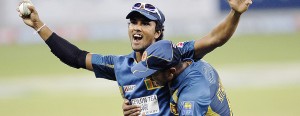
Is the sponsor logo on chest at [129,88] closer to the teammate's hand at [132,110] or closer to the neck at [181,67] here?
the teammate's hand at [132,110]

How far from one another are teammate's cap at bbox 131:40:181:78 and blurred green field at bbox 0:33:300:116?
26.8 ft

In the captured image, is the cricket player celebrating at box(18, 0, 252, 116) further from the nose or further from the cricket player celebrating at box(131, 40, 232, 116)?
the cricket player celebrating at box(131, 40, 232, 116)

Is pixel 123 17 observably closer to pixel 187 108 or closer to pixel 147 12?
pixel 147 12

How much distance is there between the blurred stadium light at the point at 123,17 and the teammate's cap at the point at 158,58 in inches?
727

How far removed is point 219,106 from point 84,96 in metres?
11.8

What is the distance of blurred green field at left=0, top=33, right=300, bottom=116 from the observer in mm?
16578

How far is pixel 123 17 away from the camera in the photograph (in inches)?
1059

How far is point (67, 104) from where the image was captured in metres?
17.8

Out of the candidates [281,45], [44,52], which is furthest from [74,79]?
[281,45]

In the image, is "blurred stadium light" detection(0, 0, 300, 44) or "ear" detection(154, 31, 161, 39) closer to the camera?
"ear" detection(154, 31, 161, 39)

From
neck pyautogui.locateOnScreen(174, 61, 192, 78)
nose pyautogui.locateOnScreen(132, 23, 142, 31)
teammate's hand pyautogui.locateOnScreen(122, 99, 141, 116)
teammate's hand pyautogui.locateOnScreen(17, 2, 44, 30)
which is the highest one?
teammate's hand pyautogui.locateOnScreen(17, 2, 44, 30)

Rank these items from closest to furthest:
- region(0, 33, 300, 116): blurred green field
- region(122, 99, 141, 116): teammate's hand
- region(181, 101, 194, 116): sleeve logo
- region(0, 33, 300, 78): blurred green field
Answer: region(181, 101, 194, 116): sleeve logo, region(122, 99, 141, 116): teammate's hand, region(0, 33, 300, 116): blurred green field, region(0, 33, 300, 78): blurred green field

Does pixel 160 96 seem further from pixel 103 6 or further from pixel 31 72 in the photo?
pixel 103 6

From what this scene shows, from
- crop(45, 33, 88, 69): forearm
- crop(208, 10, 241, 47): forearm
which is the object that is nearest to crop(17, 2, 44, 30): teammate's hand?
crop(45, 33, 88, 69): forearm
